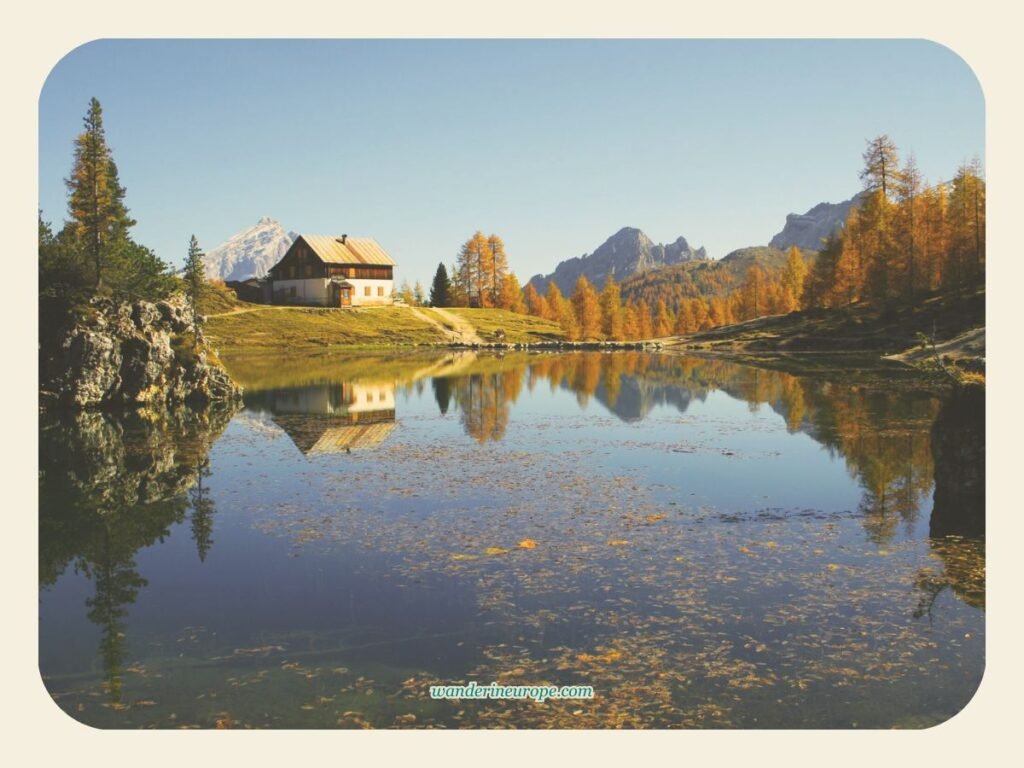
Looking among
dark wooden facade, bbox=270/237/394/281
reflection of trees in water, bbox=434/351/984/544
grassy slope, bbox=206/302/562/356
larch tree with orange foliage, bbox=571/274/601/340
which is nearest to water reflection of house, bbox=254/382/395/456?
reflection of trees in water, bbox=434/351/984/544

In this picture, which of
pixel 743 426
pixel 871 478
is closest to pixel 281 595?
pixel 871 478

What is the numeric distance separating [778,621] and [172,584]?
10401 mm

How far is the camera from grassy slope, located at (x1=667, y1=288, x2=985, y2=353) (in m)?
51.1

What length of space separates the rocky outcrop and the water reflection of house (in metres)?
3.95

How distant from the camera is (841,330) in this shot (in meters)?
77.6

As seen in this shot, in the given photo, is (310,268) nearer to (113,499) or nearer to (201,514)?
(113,499)

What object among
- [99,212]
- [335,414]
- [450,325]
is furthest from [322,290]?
[99,212]

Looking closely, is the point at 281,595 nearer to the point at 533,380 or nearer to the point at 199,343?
the point at 199,343

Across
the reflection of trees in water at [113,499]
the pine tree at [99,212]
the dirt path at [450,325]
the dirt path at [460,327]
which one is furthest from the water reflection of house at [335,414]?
the dirt path at [460,327]

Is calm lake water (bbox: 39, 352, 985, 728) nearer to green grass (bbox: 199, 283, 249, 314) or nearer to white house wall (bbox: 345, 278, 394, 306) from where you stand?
green grass (bbox: 199, 283, 249, 314)

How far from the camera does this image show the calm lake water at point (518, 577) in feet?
35.1

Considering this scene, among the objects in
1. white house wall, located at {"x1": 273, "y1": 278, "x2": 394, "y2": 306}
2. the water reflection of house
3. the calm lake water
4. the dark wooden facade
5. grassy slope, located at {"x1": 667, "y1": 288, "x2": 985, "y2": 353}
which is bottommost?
the calm lake water

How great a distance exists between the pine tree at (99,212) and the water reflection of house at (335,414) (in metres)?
10.1

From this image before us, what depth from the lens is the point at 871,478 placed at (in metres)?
22.8
